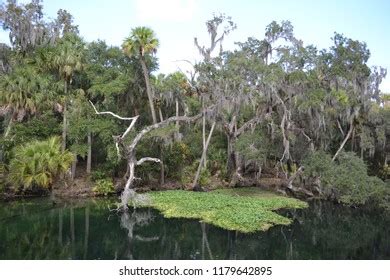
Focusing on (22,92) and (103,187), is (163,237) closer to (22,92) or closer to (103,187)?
(103,187)

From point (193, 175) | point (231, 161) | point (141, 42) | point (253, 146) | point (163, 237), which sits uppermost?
point (141, 42)

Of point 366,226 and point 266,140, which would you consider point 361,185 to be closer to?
point 366,226

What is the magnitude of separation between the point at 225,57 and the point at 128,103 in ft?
26.9

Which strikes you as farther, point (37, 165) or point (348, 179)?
point (348, 179)

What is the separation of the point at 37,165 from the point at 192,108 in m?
12.8

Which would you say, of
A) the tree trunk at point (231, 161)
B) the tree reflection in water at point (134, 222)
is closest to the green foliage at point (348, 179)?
the tree trunk at point (231, 161)

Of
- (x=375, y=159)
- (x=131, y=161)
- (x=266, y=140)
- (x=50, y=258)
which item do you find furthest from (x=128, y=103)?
(x=375, y=159)

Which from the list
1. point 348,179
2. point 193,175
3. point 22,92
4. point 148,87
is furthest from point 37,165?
point 348,179

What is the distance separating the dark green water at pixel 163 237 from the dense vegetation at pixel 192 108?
12.0 feet

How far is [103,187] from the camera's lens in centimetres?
2467

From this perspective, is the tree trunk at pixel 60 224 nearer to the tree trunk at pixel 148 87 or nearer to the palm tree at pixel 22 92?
the palm tree at pixel 22 92

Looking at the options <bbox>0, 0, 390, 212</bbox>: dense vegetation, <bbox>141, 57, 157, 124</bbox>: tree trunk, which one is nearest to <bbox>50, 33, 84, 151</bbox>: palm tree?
<bbox>0, 0, 390, 212</bbox>: dense vegetation

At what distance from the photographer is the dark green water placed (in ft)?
43.8

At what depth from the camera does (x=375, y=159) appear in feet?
109
